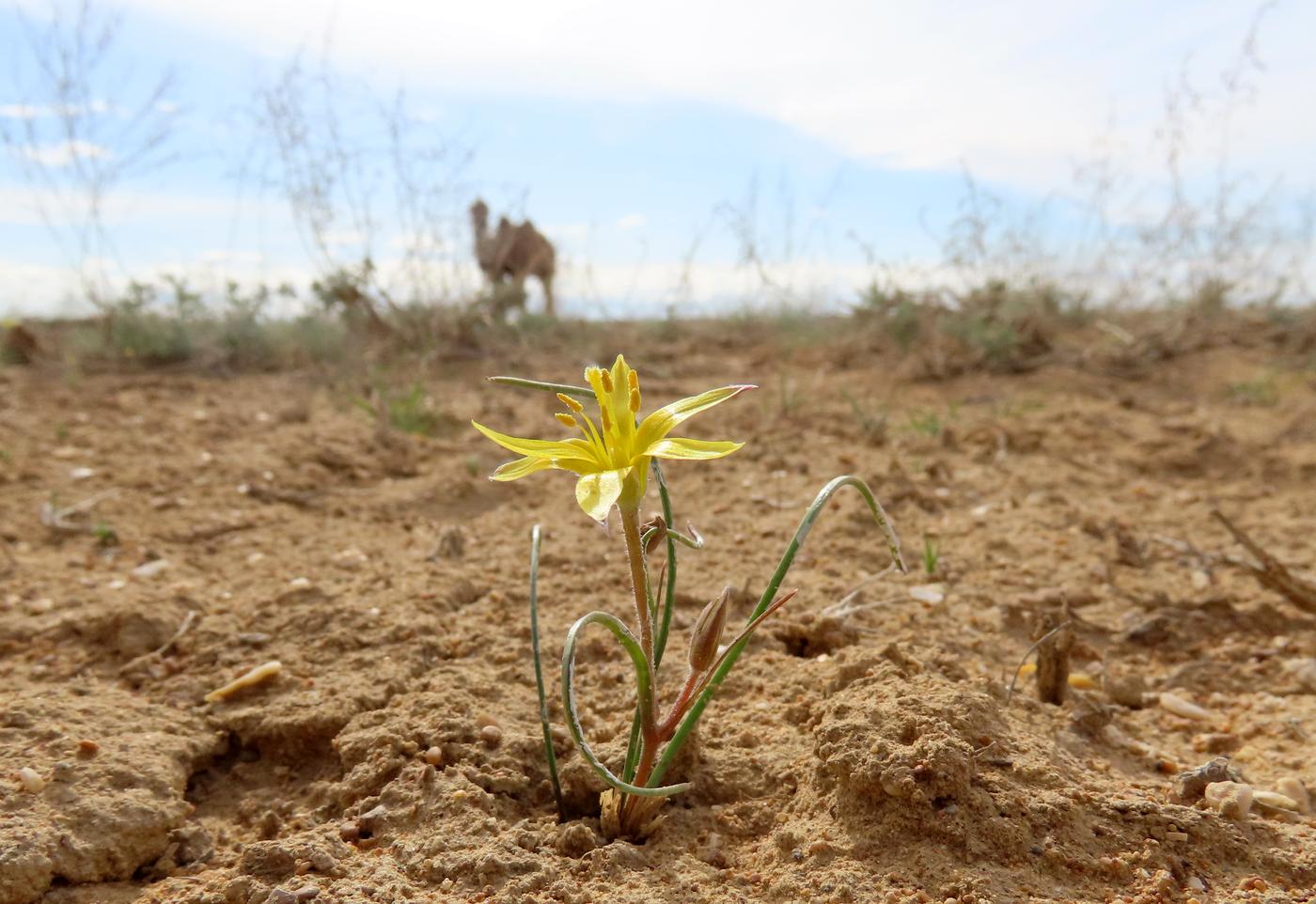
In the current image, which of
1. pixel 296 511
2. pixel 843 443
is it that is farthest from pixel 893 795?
pixel 843 443

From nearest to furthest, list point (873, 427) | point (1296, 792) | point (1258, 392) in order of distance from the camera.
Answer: point (1296, 792) < point (873, 427) < point (1258, 392)

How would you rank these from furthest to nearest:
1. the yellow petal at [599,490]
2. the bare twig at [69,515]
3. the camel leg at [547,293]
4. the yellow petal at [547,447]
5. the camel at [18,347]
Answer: the camel leg at [547,293], the camel at [18,347], the bare twig at [69,515], the yellow petal at [547,447], the yellow petal at [599,490]

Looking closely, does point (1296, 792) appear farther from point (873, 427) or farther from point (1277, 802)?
point (873, 427)

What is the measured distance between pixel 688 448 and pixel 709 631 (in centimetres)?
25

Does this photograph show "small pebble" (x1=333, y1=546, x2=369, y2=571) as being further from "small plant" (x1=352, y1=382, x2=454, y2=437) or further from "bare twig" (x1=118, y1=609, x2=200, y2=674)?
"small plant" (x1=352, y1=382, x2=454, y2=437)

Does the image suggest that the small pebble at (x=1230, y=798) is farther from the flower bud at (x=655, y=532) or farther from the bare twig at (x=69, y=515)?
the bare twig at (x=69, y=515)

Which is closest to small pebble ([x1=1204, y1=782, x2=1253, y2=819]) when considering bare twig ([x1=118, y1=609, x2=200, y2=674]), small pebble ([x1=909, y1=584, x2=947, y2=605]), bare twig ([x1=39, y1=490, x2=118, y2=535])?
small pebble ([x1=909, y1=584, x2=947, y2=605])

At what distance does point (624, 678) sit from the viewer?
1888mm

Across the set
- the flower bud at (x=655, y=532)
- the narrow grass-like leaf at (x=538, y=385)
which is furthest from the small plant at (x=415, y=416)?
the flower bud at (x=655, y=532)

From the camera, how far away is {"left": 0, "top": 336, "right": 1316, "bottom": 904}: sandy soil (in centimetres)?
134

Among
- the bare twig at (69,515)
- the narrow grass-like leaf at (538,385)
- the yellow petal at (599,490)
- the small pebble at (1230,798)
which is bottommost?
the small pebble at (1230,798)

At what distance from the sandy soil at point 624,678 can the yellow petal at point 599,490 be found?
559 mm

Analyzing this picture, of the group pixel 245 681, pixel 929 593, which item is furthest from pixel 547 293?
pixel 245 681

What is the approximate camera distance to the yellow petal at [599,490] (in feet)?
3.58
